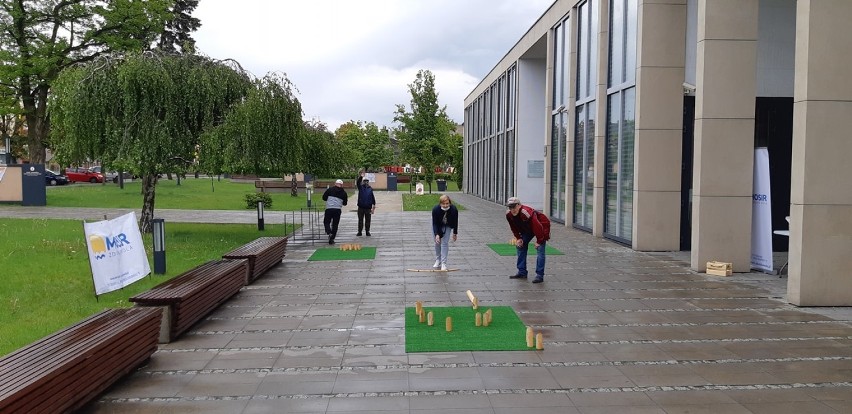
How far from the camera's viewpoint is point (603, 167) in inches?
770

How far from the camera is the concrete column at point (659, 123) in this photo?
1612 centimetres

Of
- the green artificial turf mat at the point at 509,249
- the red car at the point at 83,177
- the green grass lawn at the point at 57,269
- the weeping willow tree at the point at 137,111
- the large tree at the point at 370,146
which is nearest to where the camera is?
the green grass lawn at the point at 57,269

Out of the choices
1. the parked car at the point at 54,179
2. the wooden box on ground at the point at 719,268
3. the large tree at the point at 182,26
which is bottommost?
the wooden box on ground at the point at 719,268

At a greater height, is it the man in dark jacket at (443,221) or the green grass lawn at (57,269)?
the man in dark jacket at (443,221)

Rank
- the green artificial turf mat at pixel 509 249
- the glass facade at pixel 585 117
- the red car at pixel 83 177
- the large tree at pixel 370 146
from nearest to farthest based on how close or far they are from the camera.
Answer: the green artificial turf mat at pixel 509 249, the glass facade at pixel 585 117, the red car at pixel 83 177, the large tree at pixel 370 146

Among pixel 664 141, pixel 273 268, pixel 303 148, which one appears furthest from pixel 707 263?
pixel 303 148

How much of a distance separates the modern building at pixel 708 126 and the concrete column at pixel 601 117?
0.03m

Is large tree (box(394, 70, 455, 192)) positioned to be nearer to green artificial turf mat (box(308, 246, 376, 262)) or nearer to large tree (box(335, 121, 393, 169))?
large tree (box(335, 121, 393, 169))

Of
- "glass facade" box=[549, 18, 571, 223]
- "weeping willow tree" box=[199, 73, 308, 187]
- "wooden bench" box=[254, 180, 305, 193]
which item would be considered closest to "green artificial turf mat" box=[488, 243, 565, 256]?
"weeping willow tree" box=[199, 73, 308, 187]

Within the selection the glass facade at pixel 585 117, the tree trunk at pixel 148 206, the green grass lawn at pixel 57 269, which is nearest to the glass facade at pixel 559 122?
the glass facade at pixel 585 117

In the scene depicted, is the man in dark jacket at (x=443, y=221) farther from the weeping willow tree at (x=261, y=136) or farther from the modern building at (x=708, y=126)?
the weeping willow tree at (x=261, y=136)

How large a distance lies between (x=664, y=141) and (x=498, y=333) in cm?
996

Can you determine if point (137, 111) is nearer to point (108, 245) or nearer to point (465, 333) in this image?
point (108, 245)

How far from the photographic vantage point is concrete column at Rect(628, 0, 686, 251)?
1612cm
